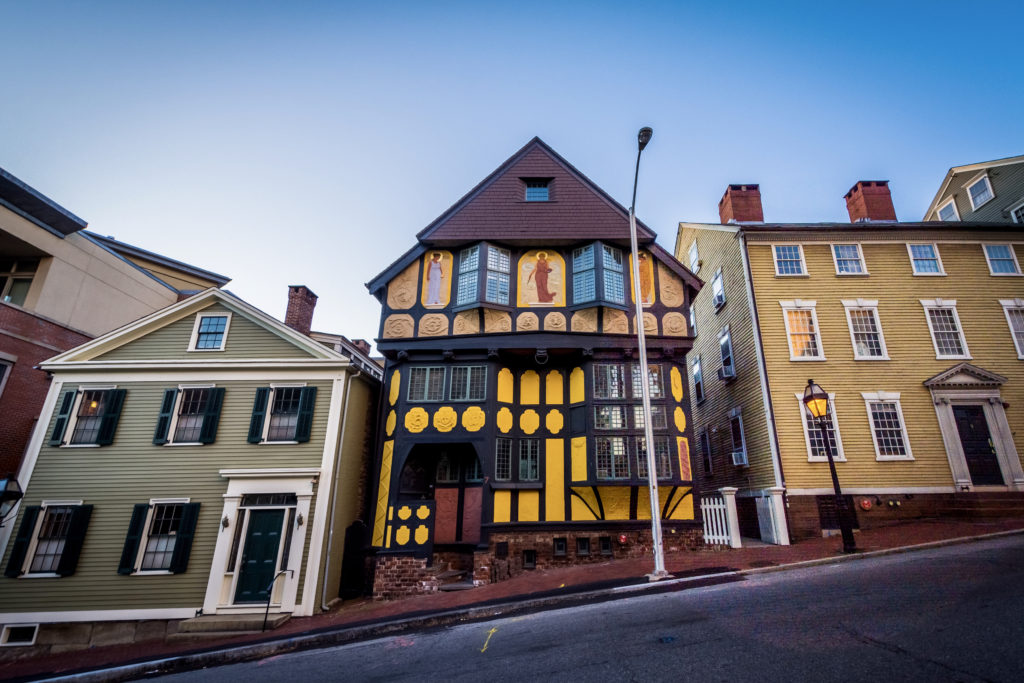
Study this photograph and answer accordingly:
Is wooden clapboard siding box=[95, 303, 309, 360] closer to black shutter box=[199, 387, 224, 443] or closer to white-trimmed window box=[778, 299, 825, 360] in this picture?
black shutter box=[199, 387, 224, 443]

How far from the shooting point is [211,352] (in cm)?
1589

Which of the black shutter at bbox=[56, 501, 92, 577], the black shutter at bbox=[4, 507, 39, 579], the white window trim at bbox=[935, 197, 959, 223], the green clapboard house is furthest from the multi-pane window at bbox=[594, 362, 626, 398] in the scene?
the white window trim at bbox=[935, 197, 959, 223]

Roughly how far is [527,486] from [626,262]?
28.0ft

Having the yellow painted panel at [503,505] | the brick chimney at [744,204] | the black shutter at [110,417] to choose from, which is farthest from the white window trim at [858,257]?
the black shutter at [110,417]

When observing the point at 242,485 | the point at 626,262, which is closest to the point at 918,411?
the point at 626,262

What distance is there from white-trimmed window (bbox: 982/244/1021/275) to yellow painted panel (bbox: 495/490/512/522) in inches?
820

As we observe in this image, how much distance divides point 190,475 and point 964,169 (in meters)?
36.5

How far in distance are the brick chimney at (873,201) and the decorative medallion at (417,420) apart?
19806mm

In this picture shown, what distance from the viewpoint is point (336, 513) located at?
570 inches

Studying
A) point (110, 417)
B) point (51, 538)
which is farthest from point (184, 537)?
point (110, 417)

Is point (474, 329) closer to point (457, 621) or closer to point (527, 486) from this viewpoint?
point (527, 486)

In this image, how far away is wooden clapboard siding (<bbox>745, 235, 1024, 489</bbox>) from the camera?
52.6 feet

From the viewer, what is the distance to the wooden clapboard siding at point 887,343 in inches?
632

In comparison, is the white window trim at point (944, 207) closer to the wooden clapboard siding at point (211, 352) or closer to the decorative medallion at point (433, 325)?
the decorative medallion at point (433, 325)
